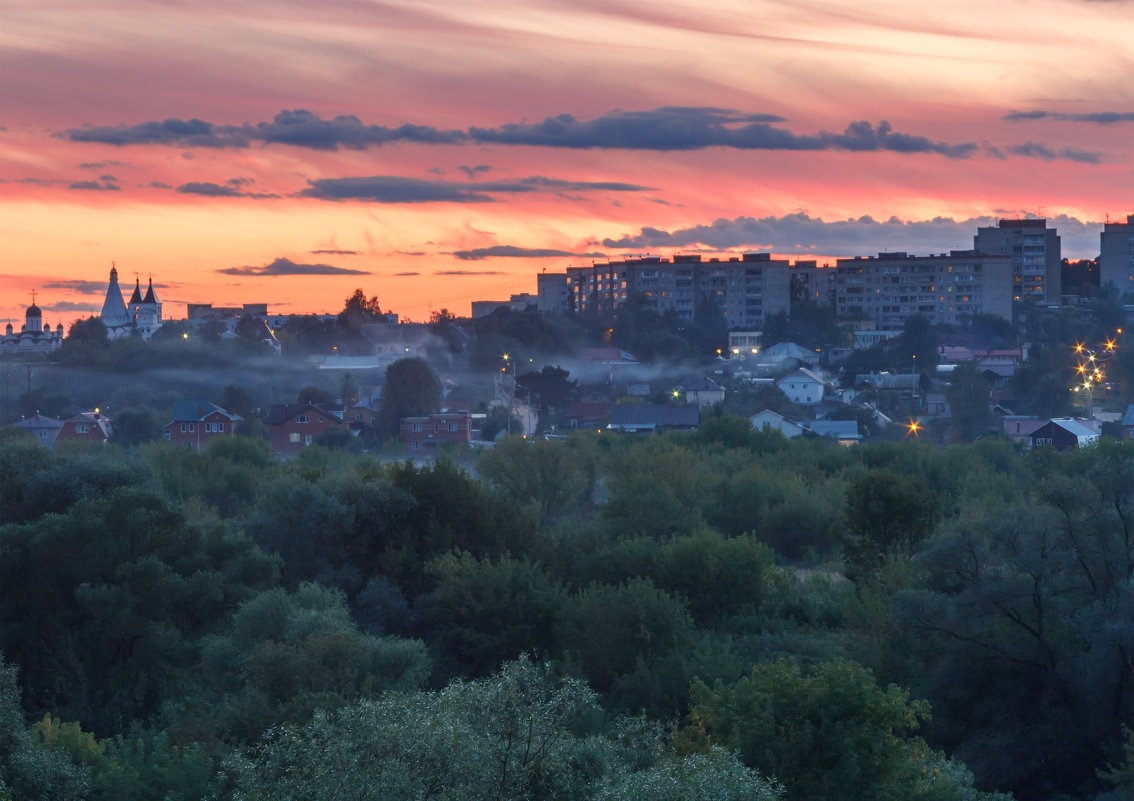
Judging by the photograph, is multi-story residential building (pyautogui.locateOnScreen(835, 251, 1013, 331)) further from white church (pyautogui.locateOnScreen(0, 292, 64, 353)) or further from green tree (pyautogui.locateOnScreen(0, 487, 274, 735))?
green tree (pyautogui.locateOnScreen(0, 487, 274, 735))

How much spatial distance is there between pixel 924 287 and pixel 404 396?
44.0m

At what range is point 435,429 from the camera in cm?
4869

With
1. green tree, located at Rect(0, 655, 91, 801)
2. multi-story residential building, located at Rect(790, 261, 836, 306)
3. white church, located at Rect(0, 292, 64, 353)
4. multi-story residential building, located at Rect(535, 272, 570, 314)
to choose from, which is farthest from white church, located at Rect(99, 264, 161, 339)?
green tree, located at Rect(0, 655, 91, 801)

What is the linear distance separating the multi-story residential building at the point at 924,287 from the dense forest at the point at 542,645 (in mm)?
56313

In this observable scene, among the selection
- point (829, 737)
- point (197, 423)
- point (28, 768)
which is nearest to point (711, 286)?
point (197, 423)

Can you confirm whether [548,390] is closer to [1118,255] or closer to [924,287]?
[924,287]

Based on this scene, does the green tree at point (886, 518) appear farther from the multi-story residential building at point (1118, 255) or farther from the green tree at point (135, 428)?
the multi-story residential building at point (1118, 255)

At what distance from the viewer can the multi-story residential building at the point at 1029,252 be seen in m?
85.9

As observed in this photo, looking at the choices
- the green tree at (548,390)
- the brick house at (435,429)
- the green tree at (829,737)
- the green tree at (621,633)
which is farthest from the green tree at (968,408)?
the green tree at (829,737)

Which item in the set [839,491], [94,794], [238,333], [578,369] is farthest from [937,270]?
[94,794]

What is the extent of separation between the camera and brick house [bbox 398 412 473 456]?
48281 millimetres

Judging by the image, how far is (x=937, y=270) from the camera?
8325 cm

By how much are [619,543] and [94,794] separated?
12.1 metres

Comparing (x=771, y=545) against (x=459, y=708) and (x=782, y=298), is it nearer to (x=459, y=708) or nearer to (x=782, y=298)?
(x=459, y=708)
